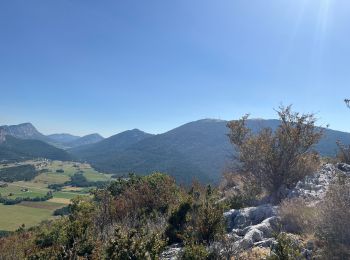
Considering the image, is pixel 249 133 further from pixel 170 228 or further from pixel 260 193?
pixel 170 228

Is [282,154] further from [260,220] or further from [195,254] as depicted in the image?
[195,254]

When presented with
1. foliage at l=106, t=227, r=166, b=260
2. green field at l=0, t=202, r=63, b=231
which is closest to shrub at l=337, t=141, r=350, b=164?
foliage at l=106, t=227, r=166, b=260

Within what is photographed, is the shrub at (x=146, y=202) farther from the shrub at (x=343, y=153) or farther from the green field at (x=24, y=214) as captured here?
the green field at (x=24, y=214)

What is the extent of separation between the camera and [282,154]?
621 inches

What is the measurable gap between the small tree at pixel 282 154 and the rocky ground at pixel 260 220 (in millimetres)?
735

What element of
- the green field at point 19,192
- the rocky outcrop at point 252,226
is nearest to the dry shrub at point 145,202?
the rocky outcrop at point 252,226

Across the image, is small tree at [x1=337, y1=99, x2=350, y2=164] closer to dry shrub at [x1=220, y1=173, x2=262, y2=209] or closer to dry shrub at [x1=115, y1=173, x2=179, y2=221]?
dry shrub at [x1=220, y1=173, x2=262, y2=209]

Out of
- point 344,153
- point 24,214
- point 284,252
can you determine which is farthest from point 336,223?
point 24,214

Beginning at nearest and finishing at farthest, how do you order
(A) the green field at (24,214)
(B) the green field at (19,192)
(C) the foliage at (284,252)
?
(C) the foliage at (284,252)
(A) the green field at (24,214)
(B) the green field at (19,192)

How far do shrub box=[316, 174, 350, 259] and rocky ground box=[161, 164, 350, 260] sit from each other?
125cm

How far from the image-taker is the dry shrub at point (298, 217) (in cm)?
968

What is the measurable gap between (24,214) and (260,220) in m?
98.9

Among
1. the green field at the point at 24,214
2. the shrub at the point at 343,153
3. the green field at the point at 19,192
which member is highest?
the shrub at the point at 343,153

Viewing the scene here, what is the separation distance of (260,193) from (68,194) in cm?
13400
